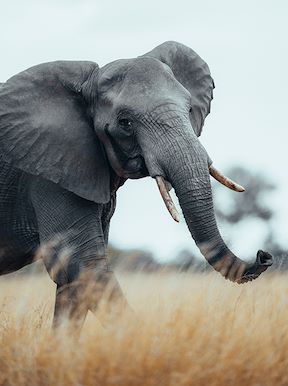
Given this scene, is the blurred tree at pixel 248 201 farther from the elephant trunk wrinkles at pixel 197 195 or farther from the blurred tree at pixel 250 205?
the elephant trunk wrinkles at pixel 197 195

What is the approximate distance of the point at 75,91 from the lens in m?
7.88

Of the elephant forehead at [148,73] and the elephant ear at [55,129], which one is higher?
the elephant forehead at [148,73]

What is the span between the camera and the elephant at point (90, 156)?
709 cm

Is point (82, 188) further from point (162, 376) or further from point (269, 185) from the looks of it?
point (269, 185)

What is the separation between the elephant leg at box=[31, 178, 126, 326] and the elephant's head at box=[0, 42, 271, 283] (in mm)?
121

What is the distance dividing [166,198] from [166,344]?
1.28 m

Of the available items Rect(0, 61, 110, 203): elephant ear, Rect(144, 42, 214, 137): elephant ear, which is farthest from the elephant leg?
Rect(144, 42, 214, 137): elephant ear

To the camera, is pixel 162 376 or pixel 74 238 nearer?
pixel 162 376

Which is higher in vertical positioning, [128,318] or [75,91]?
[75,91]

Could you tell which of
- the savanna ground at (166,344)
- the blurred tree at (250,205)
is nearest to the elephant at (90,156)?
the savanna ground at (166,344)

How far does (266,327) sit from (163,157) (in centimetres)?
130

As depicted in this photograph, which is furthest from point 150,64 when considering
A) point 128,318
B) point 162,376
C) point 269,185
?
point 269,185

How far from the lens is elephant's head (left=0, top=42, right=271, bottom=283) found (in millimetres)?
6992

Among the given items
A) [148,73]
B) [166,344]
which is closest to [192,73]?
[148,73]
